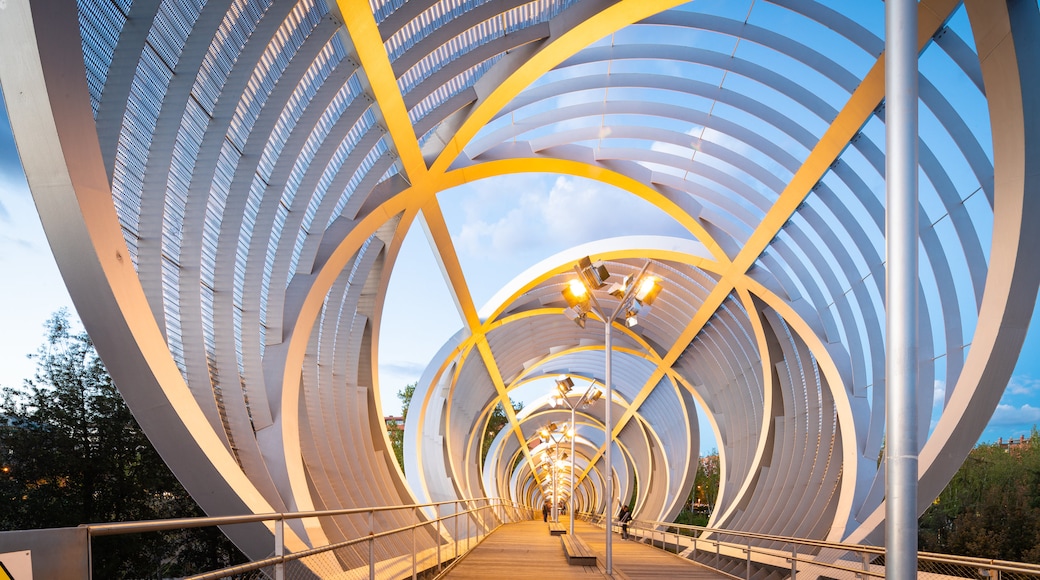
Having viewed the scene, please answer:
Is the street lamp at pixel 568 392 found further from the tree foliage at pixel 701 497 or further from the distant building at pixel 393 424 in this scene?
the distant building at pixel 393 424

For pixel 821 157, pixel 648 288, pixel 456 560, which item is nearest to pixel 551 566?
pixel 456 560

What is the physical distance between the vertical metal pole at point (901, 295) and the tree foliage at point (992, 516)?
2381cm

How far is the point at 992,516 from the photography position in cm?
2964

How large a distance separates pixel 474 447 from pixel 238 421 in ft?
110

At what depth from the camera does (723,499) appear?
1096 inches

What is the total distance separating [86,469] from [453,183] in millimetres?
10189

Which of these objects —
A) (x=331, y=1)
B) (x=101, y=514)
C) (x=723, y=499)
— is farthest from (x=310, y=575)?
(x=723, y=499)

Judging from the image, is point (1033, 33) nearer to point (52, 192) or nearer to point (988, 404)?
point (988, 404)

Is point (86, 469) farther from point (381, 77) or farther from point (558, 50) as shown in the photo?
point (558, 50)

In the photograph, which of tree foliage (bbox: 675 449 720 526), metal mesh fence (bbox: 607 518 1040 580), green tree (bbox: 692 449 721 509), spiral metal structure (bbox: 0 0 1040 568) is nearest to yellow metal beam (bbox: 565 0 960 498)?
spiral metal structure (bbox: 0 0 1040 568)

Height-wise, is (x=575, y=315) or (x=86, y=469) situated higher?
(x=575, y=315)

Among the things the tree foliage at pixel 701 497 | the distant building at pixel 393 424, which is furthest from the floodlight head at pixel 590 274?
the distant building at pixel 393 424

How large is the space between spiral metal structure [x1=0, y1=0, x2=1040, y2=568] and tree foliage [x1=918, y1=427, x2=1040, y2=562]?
11.8 m

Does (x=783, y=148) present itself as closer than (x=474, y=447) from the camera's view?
Yes
